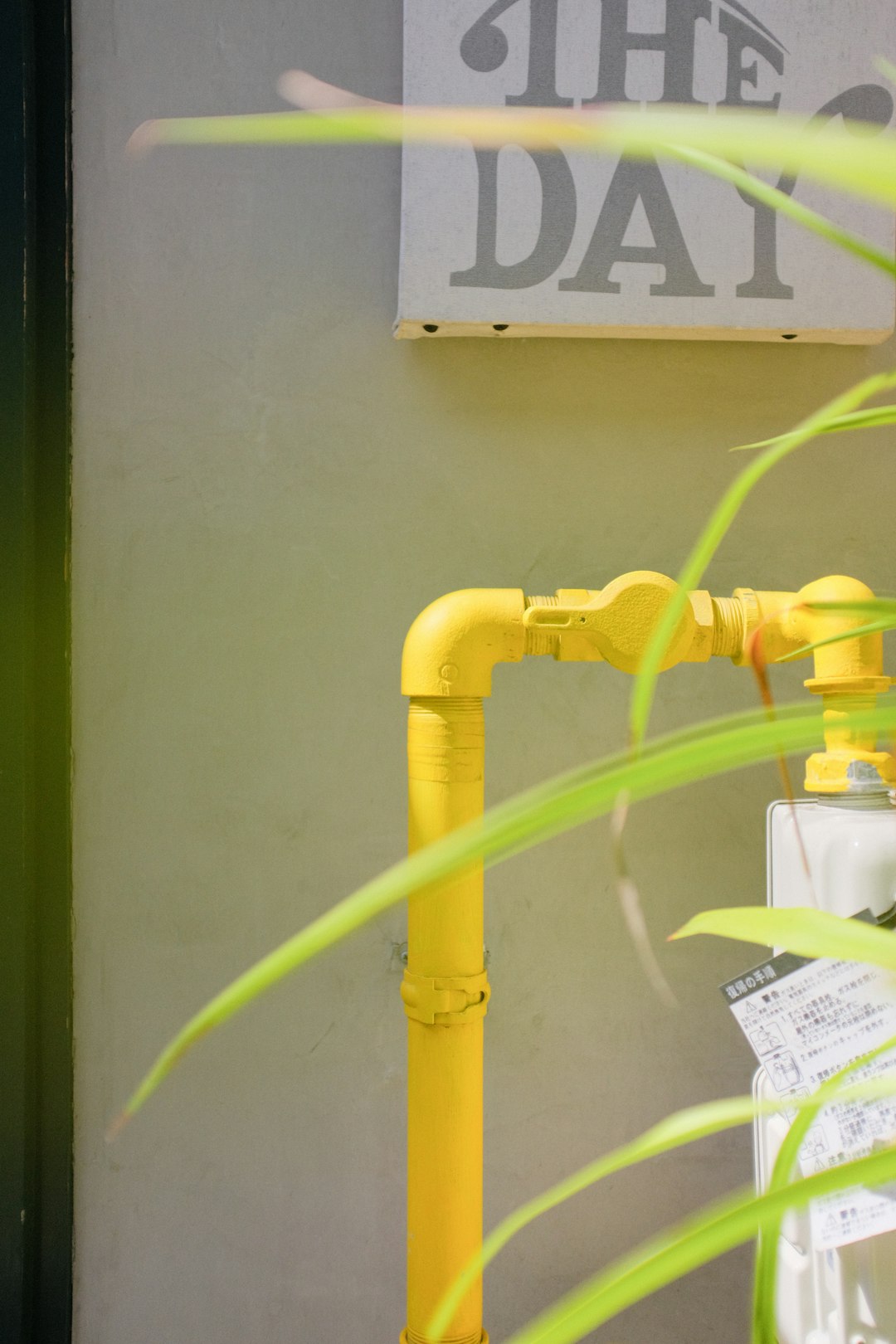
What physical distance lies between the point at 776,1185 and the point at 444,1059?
0.76 m

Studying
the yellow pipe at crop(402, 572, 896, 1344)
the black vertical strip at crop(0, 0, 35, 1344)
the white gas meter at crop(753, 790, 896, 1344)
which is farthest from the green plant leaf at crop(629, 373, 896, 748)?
the black vertical strip at crop(0, 0, 35, 1344)

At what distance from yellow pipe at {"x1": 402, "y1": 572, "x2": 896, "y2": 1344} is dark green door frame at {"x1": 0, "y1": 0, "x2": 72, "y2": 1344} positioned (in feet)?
1.65

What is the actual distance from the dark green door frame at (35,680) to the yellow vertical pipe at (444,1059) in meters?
0.51

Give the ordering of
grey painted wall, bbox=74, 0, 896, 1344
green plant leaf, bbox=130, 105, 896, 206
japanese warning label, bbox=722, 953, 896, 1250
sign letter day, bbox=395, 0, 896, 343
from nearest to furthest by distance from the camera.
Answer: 1. green plant leaf, bbox=130, 105, 896, 206
2. japanese warning label, bbox=722, 953, 896, 1250
3. sign letter day, bbox=395, 0, 896, 343
4. grey painted wall, bbox=74, 0, 896, 1344

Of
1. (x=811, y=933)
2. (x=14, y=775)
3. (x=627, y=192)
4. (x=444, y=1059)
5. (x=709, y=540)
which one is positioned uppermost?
(x=627, y=192)

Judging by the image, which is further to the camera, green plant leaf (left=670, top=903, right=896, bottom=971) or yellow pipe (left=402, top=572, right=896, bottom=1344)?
yellow pipe (left=402, top=572, right=896, bottom=1344)

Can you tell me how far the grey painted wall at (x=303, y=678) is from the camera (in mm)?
1285

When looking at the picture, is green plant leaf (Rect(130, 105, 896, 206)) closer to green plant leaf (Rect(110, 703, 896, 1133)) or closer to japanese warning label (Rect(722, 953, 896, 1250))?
green plant leaf (Rect(110, 703, 896, 1133))

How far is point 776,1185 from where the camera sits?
0.29 metres

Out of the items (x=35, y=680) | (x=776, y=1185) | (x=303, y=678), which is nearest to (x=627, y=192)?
(x=303, y=678)

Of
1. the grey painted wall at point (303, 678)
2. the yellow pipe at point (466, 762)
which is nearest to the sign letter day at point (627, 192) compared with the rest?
the grey painted wall at point (303, 678)

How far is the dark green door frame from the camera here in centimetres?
124

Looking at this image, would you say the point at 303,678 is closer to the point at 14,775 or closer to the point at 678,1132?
the point at 14,775

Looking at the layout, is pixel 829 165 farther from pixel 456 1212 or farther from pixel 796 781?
pixel 796 781
